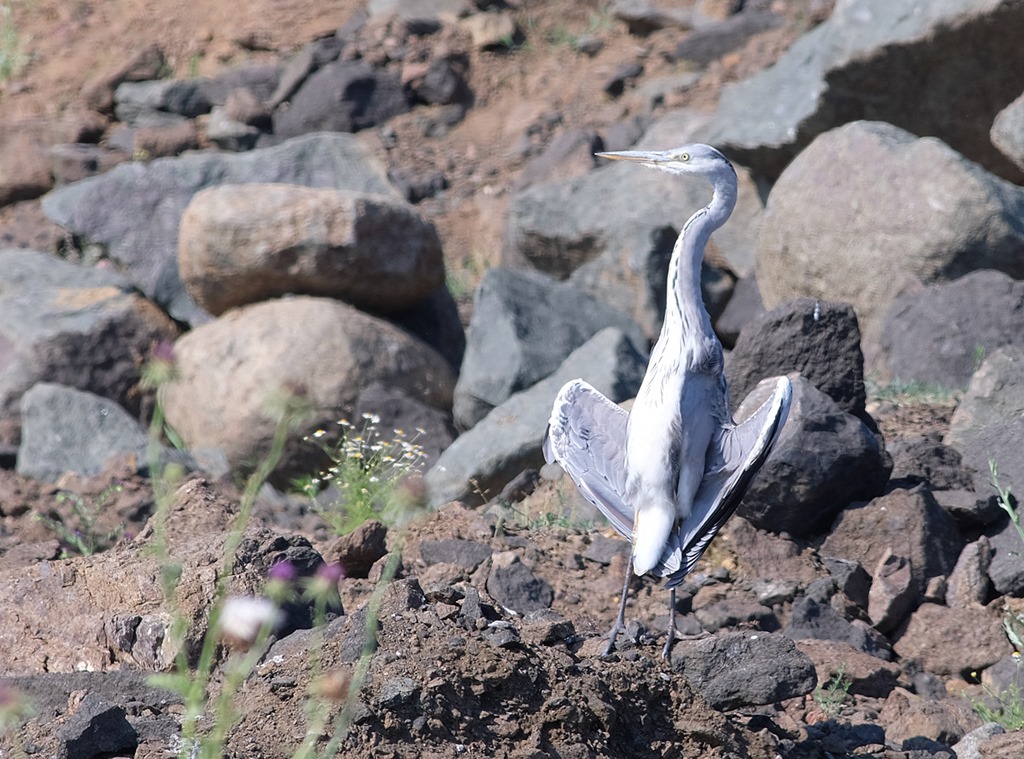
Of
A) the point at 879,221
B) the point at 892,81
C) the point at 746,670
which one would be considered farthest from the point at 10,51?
the point at 746,670

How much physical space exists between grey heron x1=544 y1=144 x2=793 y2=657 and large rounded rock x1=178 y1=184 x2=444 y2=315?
330 centimetres

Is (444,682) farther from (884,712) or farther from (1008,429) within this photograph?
(1008,429)

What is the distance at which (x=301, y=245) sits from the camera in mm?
8141

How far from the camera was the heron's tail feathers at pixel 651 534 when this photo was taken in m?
4.68

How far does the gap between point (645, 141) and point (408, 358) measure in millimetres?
3582

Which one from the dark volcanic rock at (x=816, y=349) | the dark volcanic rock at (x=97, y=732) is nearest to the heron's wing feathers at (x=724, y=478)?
the dark volcanic rock at (x=816, y=349)

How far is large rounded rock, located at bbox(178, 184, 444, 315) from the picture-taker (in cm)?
812

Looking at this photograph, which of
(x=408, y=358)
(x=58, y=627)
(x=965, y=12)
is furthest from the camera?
(x=965, y=12)

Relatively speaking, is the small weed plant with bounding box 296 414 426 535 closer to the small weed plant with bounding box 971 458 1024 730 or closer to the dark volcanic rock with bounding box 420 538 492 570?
the dark volcanic rock with bounding box 420 538 492 570

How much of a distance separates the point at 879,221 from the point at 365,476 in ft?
11.8

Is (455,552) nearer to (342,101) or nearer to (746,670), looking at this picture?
(746,670)

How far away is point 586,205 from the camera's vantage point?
9859 millimetres

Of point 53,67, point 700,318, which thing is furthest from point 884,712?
point 53,67

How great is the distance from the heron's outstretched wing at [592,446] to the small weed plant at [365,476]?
1073 mm
